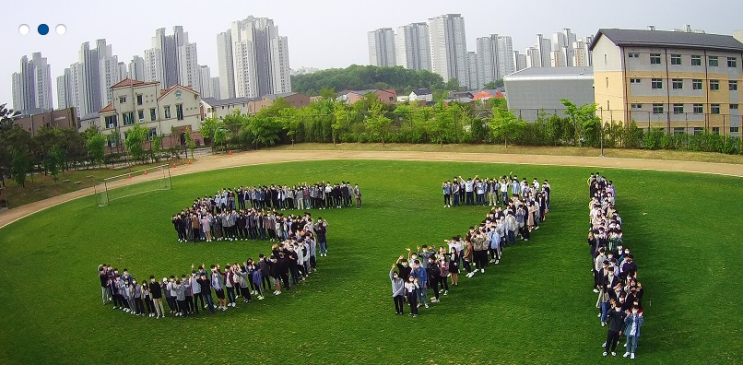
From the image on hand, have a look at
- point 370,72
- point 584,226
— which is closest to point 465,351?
point 584,226

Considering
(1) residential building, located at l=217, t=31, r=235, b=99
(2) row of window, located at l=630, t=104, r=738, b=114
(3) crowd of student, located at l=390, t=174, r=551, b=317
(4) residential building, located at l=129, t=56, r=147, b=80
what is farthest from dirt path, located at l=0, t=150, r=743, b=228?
(1) residential building, located at l=217, t=31, r=235, b=99

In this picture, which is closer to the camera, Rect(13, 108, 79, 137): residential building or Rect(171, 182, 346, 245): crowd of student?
Rect(171, 182, 346, 245): crowd of student

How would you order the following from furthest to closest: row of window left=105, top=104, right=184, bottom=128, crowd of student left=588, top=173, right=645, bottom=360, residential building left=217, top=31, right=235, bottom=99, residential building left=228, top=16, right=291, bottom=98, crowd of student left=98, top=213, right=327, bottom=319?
residential building left=217, top=31, right=235, bottom=99 < residential building left=228, top=16, right=291, bottom=98 < row of window left=105, top=104, right=184, bottom=128 < crowd of student left=98, top=213, right=327, bottom=319 < crowd of student left=588, top=173, right=645, bottom=360

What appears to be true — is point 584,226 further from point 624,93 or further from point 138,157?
point 138,157

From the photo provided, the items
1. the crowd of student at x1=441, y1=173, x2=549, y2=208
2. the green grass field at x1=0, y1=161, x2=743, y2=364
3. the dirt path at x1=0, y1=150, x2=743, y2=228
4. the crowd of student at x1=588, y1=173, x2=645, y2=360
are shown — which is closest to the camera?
the crowd of student at x1=588, y1=173, x2=645, y2=360

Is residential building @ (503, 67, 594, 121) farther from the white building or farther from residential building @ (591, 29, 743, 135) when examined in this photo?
the white building

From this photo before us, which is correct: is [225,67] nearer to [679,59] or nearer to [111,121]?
[111,121]
